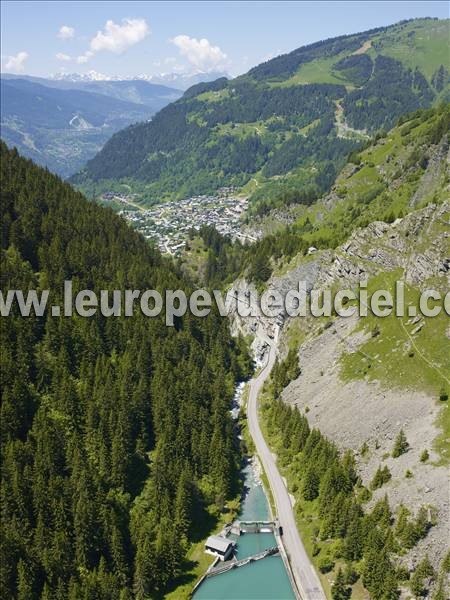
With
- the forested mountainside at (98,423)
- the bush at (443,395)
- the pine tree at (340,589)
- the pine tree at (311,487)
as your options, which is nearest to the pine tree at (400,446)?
the bush at (443,395)

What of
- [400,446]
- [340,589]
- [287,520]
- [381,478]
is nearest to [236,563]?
[287,520]

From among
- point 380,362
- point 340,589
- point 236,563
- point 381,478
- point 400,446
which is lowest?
point 236,563

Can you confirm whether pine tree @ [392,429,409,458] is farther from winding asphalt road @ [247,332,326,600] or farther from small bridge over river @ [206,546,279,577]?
small bridge over river @ [206,546,279,577]

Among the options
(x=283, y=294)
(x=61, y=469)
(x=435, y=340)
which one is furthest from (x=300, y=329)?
(x=61, y=469)

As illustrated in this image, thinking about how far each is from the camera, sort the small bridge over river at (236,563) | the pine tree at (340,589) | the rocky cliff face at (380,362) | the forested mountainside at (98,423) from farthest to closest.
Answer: the small bridge over river at (236,563) → the rocky cliff face at (380,362) → the forested mountainside at (98,423) → the pine tree at (340,589)

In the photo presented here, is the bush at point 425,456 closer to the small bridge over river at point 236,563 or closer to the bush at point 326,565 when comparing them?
the bush at point 326,565

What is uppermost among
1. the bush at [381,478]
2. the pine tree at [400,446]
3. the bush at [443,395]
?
the bush at [443,395]

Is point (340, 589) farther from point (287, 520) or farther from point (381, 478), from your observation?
point (381, 478)
